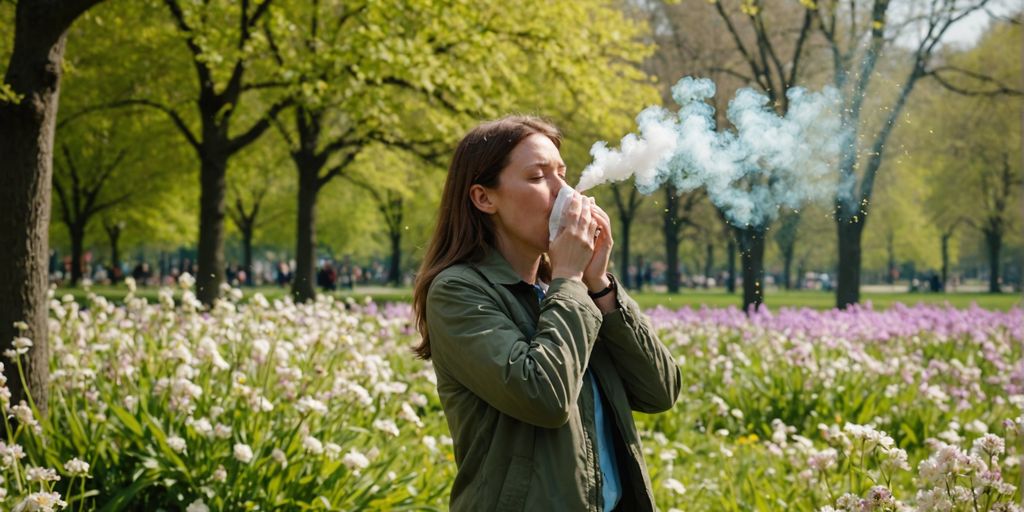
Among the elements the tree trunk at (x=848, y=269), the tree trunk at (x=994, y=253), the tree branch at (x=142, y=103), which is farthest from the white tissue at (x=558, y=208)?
the tree trunk at (x=994, y=253)

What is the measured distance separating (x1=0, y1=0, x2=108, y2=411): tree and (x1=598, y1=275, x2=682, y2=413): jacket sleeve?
3.75 meters

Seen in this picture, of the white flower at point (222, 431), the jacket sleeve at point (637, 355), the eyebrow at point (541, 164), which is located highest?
the eyebrow at point (541, 164)

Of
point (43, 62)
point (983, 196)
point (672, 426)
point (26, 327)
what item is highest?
point (983, 196)

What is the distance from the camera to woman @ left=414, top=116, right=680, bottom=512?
6.84 feet

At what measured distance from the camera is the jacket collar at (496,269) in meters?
2.31

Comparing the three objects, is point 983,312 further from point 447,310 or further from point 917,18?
point 447,310

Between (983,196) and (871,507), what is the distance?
4087cm

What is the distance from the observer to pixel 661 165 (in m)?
2.72

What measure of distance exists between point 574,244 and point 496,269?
23 cm

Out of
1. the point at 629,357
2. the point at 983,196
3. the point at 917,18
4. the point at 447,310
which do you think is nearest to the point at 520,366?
the point at 447,310

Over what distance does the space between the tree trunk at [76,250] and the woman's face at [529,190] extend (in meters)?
30.0

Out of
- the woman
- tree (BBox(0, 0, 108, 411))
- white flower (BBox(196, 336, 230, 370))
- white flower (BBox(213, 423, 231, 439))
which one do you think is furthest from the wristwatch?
tree (BBox(0, 0, 108, 411))

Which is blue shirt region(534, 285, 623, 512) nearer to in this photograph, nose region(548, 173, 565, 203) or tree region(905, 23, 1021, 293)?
nose region(548, 173, 565, 203)

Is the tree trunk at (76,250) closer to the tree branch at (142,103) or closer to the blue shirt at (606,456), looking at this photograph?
the tree branch at (142,103)
